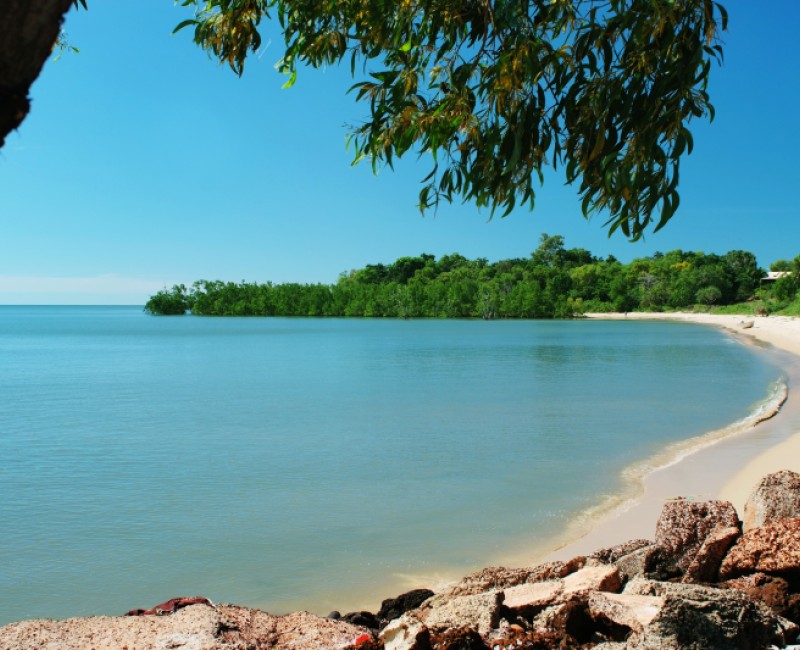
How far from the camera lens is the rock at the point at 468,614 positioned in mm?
2674

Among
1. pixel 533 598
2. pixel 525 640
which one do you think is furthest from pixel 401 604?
pixel 525 640

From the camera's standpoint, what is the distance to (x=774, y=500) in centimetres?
Result: 397

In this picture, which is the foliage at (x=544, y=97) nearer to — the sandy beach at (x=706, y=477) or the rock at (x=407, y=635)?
the rock at (x=407, y=635)

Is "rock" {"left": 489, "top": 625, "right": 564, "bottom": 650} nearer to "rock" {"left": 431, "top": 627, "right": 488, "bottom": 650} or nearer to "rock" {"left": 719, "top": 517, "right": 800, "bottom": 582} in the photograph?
"rock" {"left": 431, "top": 627, "right": 488, "bottom": 650}

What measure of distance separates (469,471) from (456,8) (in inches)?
243

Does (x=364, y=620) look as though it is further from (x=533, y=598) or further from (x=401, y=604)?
(x=533, y=598)

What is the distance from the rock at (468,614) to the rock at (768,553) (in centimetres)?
133

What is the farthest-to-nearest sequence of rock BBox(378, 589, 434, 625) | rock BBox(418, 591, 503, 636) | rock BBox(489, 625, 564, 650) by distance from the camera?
1. rock BBox(378, 589, 434, 625)
2. rock BBox(418, 591, 503, 636)
3. rock BBox(489, 625, 564, 650)

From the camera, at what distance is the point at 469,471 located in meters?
8.25

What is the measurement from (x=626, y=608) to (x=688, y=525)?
1.47 metres

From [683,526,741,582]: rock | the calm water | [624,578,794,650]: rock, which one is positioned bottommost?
the calm water

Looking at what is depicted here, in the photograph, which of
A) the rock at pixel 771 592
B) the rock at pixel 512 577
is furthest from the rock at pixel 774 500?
the rock at pixel 512 577

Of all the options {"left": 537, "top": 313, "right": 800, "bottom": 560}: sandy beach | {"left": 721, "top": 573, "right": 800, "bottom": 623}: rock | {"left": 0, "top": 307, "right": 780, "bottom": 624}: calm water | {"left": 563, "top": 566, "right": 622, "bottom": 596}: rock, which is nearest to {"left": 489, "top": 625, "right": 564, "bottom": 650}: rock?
{"left": 563, "top": 566, "right": 622, "bottom": 596}: rock

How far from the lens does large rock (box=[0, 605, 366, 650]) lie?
275 cm
